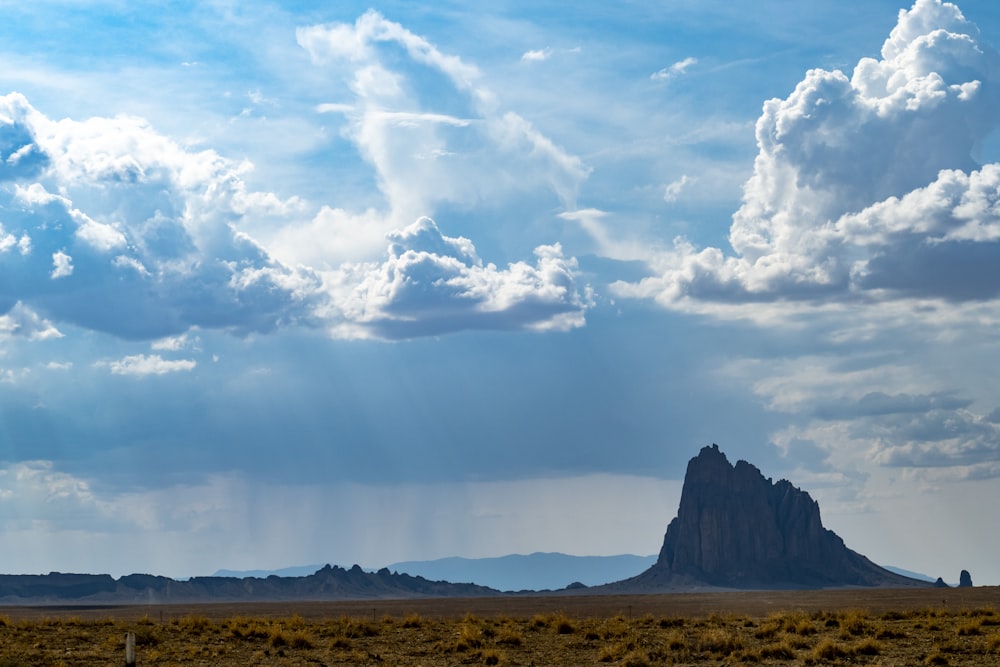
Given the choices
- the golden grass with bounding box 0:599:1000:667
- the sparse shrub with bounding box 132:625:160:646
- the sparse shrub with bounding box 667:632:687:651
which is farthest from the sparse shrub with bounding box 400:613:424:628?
the sparse shrub with bounding box 667:632:687:651

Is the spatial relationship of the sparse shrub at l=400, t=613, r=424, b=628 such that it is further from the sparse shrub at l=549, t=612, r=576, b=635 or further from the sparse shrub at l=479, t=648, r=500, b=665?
the sparse shrub at l=479, t=648, r=500, b=665

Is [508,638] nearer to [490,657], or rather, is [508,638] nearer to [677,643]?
[490,657]

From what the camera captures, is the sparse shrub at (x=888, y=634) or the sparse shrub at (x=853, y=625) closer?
the sparse shrub at (x=888, y=634)

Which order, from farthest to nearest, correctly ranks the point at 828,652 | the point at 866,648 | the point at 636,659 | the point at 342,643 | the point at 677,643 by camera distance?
the point at 342,643 → the point at 677,643 → the point at 866,648 → the point at 828,652 → the point at 636,659

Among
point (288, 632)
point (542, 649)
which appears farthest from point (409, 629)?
point (542, 649)

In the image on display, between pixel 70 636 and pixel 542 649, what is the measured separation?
863 inches

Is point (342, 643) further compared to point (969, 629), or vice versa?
point (969, 629)

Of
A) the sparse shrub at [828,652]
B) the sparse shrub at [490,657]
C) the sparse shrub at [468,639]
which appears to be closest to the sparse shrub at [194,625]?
the sparse shrub at [468,639]

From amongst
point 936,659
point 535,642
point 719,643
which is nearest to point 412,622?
Answer: point 535,642

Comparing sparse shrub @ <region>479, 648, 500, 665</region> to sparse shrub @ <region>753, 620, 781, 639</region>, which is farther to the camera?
sparse shrub @ <region>753, 620, 781, 639</region>

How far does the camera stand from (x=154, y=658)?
46.6 meters

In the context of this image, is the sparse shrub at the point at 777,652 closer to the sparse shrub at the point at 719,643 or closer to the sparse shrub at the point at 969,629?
the sparse shrub at the point at 719,643

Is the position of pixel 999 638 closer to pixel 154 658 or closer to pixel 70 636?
pixel 154 658

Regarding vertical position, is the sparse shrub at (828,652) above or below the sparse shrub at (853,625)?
below
